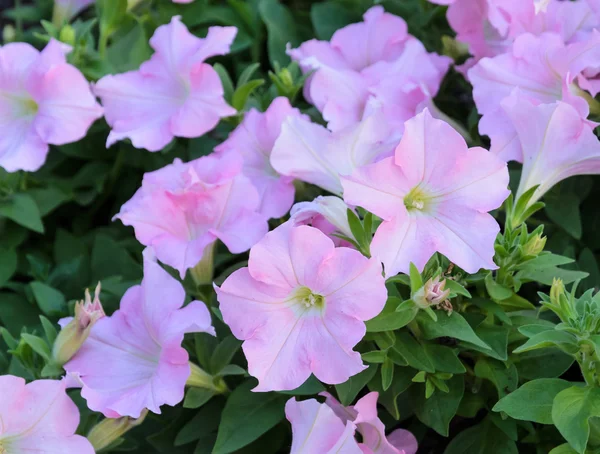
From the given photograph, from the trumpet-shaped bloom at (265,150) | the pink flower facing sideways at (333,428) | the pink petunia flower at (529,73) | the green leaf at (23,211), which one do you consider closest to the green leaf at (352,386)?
the pink flower facing sideways at (333,428)

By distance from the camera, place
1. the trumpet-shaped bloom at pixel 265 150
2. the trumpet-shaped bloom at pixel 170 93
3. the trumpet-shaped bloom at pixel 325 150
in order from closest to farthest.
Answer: the trumpet-shaped bloom at pixel 325 150
the trumpet-shaped bloom at pixel 265 150
the trumpet-shaped bloom at pixel 170 93

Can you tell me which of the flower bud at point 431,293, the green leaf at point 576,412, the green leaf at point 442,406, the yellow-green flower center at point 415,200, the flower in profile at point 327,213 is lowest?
the green leaf at point 442,406

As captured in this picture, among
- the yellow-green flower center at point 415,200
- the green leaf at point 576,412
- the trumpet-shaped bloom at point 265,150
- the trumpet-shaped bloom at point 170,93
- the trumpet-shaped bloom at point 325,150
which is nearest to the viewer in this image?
the green leaf at point 576,412

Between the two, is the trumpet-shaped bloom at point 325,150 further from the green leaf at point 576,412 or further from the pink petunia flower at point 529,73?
the green leaf at point 576,412

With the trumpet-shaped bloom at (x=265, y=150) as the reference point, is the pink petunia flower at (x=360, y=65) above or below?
above

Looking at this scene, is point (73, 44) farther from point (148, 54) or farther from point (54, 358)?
point (54, 358)

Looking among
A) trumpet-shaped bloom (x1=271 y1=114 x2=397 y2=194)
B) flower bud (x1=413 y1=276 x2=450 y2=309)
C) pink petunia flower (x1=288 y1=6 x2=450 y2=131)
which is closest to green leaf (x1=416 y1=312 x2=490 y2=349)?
flower bud (x1=413 y1=276 x2=450 y2=309)

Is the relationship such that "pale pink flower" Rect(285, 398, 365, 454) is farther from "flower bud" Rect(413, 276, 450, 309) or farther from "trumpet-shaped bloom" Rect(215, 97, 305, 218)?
"trumpet-shaped bloom" Rect(215, 97, 305, 218)
